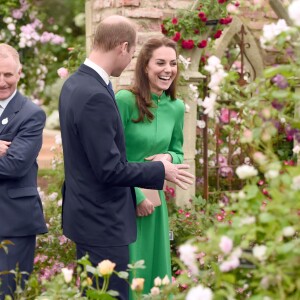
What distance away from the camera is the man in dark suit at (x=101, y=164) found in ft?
10.6

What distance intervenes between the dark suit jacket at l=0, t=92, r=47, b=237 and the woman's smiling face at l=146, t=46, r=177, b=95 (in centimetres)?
61

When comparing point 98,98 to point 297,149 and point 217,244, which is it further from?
point 217,244

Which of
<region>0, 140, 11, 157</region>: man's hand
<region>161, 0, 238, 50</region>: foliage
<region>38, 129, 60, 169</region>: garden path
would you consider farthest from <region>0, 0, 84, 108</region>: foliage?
<region>0, 140, 11, 157</region>: man's hand

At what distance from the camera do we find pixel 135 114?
155 inches

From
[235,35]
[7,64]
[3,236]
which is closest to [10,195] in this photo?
[3,236]

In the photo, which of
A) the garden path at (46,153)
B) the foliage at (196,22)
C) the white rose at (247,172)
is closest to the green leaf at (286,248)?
the white rose at (247,172)

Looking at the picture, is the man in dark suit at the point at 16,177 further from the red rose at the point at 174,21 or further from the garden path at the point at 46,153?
the garden path at the point at 46,153

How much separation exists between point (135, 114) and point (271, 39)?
1721mm

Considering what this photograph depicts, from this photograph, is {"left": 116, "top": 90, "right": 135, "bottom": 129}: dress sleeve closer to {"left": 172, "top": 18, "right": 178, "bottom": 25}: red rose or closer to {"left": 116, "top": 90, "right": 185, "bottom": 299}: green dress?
{"left": 116, "top": 90, "right": 185, "bottom": 299}: green dress

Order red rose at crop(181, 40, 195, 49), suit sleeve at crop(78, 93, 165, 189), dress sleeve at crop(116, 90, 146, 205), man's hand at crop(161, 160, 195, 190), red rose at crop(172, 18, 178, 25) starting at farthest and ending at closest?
red rose at crop(181, 40, 195, 49) → red rose at crop(172, 18, 178, 25) → dress sleeve at crop(116, 90, 146, 205) → man's hand at crop(161, 160, 195, 190) → suit sleeve at crop(78, 93, 165, 189)

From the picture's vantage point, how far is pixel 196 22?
6.14 metres

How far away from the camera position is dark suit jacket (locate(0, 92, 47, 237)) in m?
3.79

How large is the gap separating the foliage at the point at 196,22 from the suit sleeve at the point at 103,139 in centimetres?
286

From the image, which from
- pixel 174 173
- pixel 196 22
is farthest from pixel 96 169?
pixel 196 22
